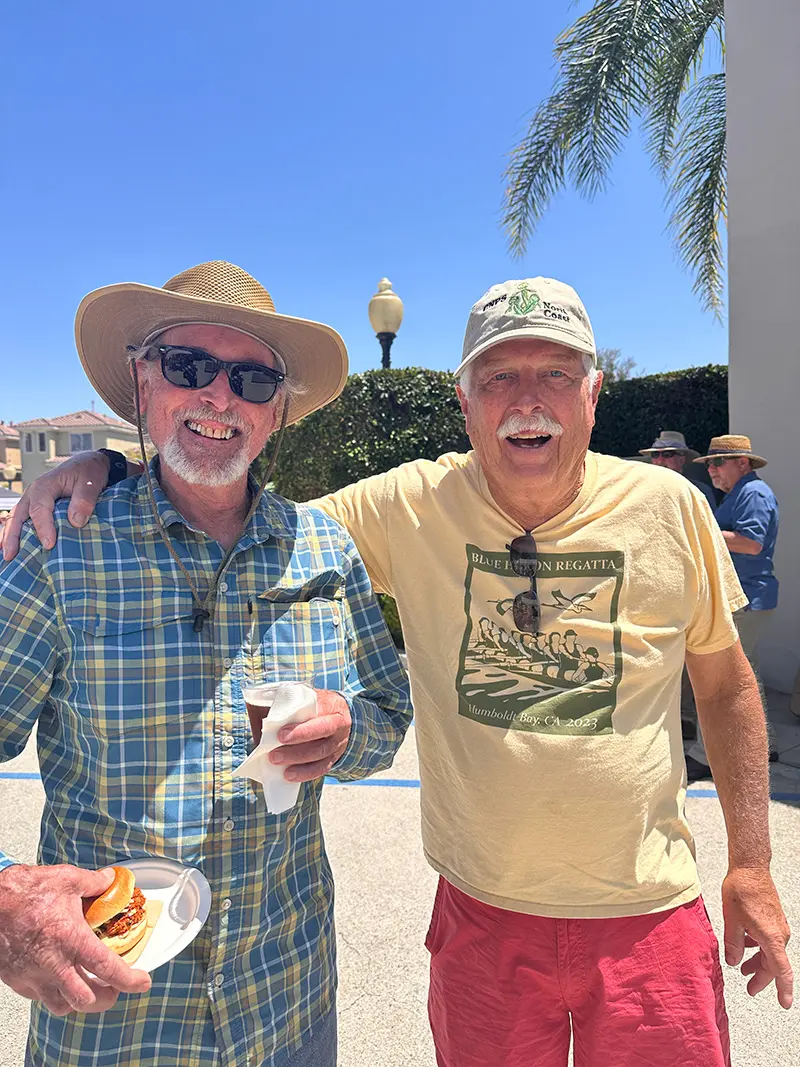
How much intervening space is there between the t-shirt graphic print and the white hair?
51 centimetres

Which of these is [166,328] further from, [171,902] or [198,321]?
[171,902]

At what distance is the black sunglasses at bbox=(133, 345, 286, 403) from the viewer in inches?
64.7

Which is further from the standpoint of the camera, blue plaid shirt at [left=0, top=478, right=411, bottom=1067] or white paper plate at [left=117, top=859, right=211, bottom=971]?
blue plaid shirt at [left=0, top=478, right=411, bottom=1067]

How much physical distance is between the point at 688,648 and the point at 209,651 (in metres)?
1.34

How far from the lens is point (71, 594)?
4.71ft

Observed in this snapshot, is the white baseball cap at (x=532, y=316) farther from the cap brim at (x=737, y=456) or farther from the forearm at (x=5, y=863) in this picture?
the cap brim at (x=737, y=456)

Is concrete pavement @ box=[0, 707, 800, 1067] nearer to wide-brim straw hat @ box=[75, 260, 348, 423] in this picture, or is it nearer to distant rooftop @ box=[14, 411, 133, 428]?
wide-brim straw hat @ box=[75, 260, 348, 423]

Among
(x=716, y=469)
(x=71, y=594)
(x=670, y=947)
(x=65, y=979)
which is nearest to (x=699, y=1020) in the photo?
(x=670, y=947)

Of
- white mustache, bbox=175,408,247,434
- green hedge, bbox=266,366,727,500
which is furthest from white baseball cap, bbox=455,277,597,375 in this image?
green hedge, bbox=266,366,727,500

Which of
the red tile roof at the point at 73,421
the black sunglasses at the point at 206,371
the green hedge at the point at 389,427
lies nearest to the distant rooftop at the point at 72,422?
the red tile roof at the point at 73,421

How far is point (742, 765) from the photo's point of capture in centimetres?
184

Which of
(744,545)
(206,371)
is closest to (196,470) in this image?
(206,371)

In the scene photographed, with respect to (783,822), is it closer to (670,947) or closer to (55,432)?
(670,947)

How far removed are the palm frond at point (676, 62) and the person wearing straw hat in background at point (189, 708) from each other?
9.32 m
